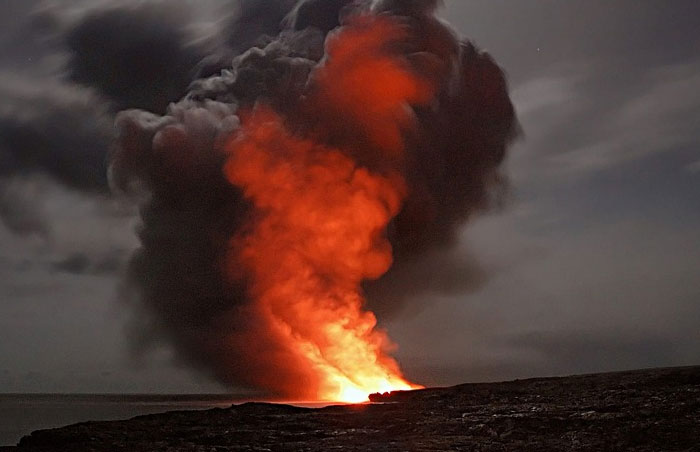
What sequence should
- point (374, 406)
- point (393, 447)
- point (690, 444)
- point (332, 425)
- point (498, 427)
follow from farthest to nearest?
point (374, 406) < point (332, 425) < point (498, 427) < point (393, 447) < point (690, 444)

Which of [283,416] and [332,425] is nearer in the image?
[332,425]

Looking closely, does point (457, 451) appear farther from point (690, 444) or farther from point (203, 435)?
point (203, 435)

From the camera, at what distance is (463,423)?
31.2 meters

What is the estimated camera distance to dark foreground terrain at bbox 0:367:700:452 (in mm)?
26750

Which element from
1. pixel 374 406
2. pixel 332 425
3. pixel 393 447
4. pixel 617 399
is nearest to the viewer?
pixel 393 447

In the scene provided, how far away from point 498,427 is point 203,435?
1266 cm

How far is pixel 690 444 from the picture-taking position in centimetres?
2439

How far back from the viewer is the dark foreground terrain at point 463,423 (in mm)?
26750

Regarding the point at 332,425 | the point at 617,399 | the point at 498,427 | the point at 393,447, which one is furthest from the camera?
the point at 332,425

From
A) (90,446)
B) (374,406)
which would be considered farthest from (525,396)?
(90,446)

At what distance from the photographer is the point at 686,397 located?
97.4 ft

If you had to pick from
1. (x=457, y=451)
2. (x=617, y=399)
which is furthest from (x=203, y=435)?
(x=617, y=399)

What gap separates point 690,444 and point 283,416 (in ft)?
64.8

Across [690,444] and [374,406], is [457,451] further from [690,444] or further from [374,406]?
[374,406]
